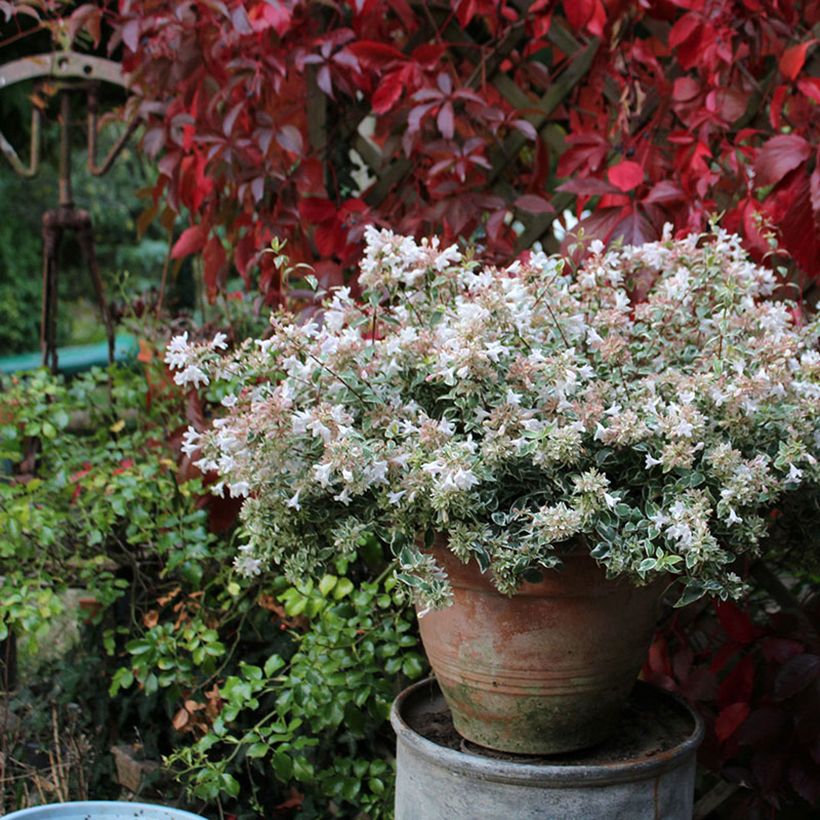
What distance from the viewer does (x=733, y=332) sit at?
1.31 metres

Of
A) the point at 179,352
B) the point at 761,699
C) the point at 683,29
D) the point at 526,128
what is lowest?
the point at 761,699

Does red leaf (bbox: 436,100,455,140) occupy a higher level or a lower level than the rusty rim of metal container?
higher

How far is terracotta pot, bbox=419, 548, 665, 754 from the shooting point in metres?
1.23

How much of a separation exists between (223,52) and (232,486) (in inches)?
43.5

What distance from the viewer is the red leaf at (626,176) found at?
1747 mm

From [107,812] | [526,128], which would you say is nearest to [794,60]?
[526,128]

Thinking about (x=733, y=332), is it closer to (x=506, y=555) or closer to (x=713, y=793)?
(x=506, y=555)

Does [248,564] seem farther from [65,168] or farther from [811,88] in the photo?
[65,168]

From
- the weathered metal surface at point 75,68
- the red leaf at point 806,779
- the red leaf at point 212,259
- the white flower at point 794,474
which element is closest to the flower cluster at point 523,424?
the white flower at point 794,474

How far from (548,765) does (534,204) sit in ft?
3.32

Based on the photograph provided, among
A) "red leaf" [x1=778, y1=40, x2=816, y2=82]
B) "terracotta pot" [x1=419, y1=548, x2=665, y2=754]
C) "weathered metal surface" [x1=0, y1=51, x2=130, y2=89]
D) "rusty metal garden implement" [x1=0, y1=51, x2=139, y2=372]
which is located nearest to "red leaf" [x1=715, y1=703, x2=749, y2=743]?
"terracotta pot" [x1=419, y1=548, x2=665, y2=754]

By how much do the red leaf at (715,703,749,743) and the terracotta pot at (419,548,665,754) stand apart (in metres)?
0.42

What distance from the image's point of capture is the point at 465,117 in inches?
77.2

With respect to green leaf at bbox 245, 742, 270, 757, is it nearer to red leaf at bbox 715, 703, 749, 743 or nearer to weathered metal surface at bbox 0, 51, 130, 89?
red leaf at bbox 715, 703, 749, 743
